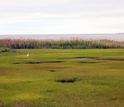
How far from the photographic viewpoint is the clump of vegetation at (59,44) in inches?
3172

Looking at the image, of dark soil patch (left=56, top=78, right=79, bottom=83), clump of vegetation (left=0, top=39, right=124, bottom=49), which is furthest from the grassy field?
clump of vegetation (left=0, top=39, right=124, bottom=49)

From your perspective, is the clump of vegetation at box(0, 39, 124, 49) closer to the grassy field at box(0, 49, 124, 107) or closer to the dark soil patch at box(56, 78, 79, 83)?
the grassy field at box(0, 49, 124, 107)

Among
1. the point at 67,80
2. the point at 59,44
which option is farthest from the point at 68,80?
the point at 59,44

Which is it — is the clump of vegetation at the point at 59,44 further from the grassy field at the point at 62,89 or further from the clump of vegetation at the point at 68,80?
the clump of vegetation at the point at 68,80

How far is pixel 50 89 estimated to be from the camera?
86.0ft

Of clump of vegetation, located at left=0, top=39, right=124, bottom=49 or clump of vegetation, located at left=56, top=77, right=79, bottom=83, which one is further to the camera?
clump of vegetation, located at left=0, top=39, right=124, bottom=49

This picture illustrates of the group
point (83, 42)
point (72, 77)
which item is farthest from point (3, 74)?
point (83, 42)

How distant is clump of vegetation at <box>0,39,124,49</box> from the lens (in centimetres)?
8056

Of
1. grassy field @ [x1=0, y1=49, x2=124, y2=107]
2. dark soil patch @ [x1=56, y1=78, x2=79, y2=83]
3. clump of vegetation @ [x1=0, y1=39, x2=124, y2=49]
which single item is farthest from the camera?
clump of vegetation @ [x1=0, y1=39, x2=124, y2=49]

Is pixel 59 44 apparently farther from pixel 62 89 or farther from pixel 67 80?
pixel 62 89

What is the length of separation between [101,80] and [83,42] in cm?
5323

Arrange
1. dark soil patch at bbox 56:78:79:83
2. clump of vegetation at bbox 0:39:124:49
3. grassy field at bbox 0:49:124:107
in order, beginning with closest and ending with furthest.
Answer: grassy field at bbox 0:49:124:107 < dark soil patch at bbox 56:78:79:83 < clump of vegetation at bbox 0:39:124:49

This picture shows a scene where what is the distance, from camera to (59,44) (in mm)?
84062

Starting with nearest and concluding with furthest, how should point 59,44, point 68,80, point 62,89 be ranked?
point 62,89 < point 68,80 < point 59,44
